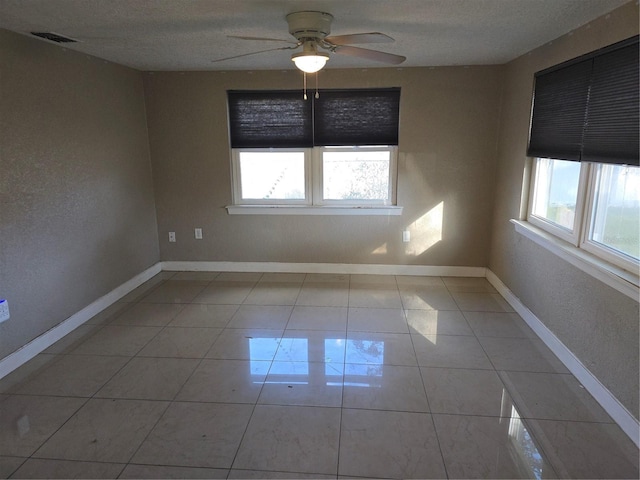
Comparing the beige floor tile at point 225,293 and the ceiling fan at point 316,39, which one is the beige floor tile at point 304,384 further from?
the ceiling fan at point 316,39

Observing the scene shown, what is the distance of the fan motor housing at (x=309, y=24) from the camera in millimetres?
2309

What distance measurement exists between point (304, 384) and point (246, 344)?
2.22ft

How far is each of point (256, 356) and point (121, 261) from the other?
1.91 meters

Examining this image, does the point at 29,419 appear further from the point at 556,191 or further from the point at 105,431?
the point at 556,191

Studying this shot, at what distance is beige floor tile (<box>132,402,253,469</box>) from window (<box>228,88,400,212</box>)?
8.47 feet

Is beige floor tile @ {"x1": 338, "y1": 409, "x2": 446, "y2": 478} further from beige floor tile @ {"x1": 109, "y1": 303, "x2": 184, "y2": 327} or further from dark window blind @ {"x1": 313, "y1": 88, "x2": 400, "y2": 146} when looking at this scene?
dark window blind @ {"x1": 313, "y1": 88, "x2": 400, "y2": 146}

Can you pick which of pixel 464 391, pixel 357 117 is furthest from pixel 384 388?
pixel 357 117

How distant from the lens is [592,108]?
2457mm

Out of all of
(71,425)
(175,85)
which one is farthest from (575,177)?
(175,85)

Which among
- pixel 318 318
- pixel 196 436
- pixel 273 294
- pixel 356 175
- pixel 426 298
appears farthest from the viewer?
pixel 356 175

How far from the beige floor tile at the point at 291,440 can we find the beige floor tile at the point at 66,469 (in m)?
0.56

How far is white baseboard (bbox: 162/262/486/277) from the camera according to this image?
4.50 m

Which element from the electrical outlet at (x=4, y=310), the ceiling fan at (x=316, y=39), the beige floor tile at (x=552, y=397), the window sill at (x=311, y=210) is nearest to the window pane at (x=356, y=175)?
the window sill at (x=311, y=210)

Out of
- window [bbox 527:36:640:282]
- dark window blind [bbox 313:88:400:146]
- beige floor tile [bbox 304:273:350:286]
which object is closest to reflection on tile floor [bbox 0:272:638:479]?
beige floor tile [bbox 304:273:350:286]
